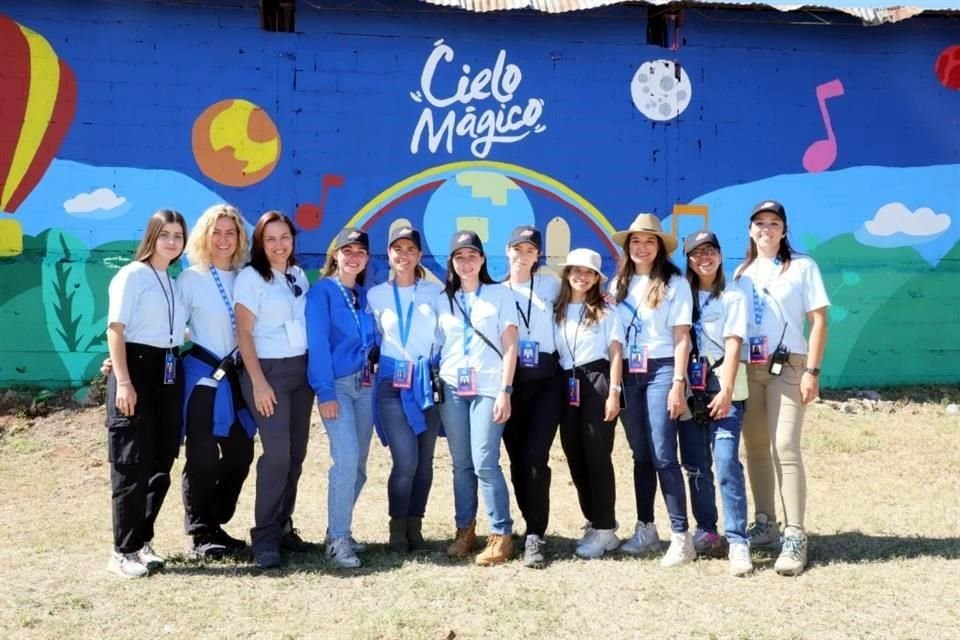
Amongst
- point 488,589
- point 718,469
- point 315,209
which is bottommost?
point 488,589

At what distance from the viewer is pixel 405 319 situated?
5.18 meters

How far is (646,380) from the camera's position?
5.14 meters

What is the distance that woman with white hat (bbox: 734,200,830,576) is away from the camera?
494cm

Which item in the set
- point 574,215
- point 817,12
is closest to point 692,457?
point 574,215

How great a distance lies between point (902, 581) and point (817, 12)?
25.0 feet

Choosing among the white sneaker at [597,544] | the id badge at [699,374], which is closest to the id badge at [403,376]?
the white sneaker at [597,544]

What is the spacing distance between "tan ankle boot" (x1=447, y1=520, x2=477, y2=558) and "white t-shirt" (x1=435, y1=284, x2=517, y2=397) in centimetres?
83

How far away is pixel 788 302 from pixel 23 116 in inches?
322

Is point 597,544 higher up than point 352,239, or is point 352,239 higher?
point 352,239

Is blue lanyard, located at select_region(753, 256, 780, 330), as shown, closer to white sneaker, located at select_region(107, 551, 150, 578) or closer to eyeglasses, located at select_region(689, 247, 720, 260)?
eyeglasses, located at select_region(689, 247, 720, 260)

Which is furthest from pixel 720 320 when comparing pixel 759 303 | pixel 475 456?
pixel 475 456

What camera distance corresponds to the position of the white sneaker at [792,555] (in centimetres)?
482

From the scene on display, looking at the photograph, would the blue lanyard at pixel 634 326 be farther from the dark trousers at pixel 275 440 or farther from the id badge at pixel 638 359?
the dark trousers at pixel 275 440

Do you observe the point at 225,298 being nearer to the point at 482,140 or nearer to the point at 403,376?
the point at 403,376
